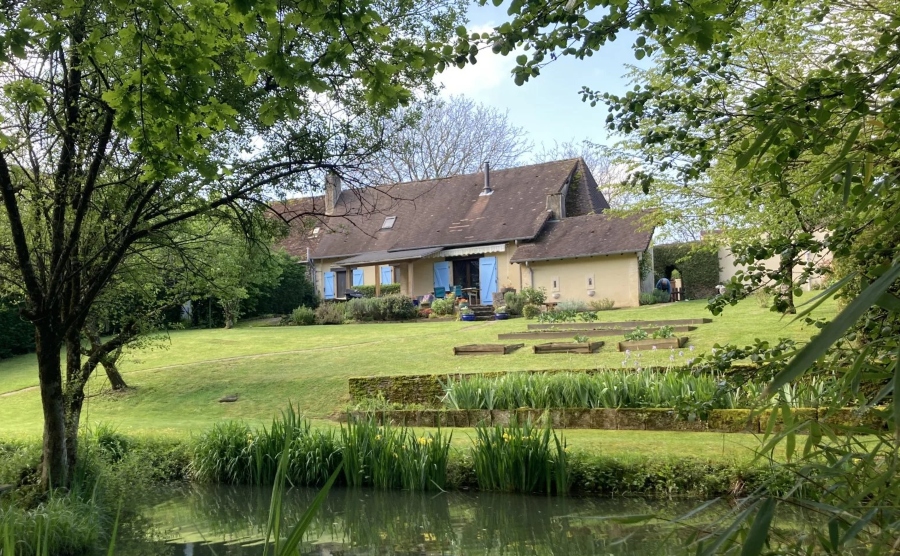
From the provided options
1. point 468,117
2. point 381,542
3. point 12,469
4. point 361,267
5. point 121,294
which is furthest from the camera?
point 468,117

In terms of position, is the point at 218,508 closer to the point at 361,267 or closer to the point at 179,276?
the point at 179,276

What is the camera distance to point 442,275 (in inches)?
1228

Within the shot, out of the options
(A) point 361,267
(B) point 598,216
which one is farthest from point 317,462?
(A) point 361,267

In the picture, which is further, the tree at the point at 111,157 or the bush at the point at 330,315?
the bush at the point at 330,315

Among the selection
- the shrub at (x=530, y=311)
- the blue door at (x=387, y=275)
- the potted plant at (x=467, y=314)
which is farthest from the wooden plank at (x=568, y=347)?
the blue door at (x=387, y=275)

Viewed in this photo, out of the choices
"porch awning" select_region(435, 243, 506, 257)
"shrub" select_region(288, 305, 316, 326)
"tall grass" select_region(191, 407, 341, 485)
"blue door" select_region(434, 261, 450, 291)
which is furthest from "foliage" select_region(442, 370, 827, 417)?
"blue door" select_region(434, 261, 450, 291)

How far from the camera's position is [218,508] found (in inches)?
325

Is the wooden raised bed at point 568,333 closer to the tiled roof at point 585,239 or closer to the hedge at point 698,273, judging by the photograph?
the tiled roof at point 585,239

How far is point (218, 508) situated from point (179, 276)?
2945mm

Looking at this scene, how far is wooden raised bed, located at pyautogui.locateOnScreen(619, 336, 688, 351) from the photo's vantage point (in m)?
13.6

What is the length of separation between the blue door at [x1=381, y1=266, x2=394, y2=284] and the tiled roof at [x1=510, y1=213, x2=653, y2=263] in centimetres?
676

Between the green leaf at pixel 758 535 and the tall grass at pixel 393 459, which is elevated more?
the green leaf at pixel 758 535

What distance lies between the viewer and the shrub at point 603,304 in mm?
25378

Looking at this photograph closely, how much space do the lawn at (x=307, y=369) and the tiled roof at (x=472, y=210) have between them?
931cm
